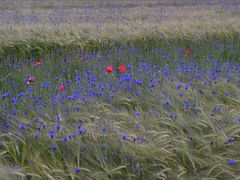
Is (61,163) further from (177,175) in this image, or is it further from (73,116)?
(177,175)

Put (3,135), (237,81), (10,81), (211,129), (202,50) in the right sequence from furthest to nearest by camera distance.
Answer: (202,50)
(10,81)
(237,81)
(211,129)
(3,135)

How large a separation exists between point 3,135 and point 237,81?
8.10 ft

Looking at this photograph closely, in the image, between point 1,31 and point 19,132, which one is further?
point 1,31

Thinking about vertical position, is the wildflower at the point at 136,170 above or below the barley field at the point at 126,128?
below

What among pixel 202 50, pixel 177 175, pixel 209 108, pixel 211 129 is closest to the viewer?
pixel 177 175

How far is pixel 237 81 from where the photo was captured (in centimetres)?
379

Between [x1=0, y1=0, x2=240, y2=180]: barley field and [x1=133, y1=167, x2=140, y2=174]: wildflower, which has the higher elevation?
[x1=0, y1=0, x2=240, y2=180]: barley field

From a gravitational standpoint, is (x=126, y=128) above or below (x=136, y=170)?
above

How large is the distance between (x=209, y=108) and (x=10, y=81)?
7.94 feet

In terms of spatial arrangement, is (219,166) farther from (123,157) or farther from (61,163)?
(61,163)

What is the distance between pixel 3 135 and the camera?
8.39 ft

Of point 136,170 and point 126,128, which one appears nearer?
point 136,170

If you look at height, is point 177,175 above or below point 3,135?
below

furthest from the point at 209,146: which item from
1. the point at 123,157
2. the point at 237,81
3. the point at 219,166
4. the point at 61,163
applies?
the point at 237,81
